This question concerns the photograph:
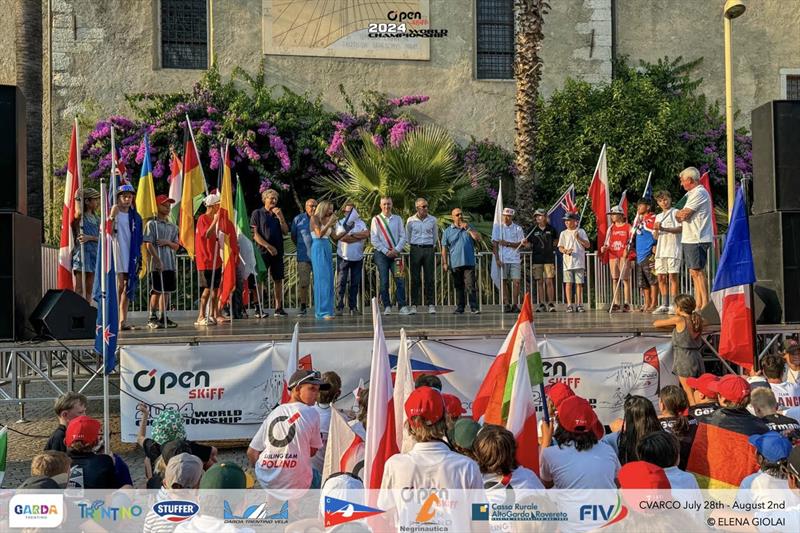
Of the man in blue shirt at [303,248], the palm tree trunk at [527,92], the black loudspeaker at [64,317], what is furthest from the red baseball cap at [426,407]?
the palm tree trunk at [527,92]

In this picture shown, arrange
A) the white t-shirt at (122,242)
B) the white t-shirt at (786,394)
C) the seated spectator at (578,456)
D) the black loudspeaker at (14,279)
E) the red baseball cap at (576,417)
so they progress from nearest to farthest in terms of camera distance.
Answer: the seated spectator at (578,456) → the red baseball cap at (576,417) → the white t-shirt at (786,394) → the black loudspeaker at (14,279) → the white t-shirt at (122,242)

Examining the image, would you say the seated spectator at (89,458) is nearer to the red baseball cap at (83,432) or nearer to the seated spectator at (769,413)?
the red baseball cap at (83,432)

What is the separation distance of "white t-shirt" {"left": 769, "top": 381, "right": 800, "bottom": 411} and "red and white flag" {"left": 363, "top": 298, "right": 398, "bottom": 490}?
416 cm

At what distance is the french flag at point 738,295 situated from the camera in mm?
9742

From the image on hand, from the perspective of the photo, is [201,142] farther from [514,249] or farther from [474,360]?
[474,360]

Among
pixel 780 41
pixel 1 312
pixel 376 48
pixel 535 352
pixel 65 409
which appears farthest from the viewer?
pixel 780 41

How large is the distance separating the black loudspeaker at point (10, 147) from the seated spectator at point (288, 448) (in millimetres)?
5955

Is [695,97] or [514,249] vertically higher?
[695,97]

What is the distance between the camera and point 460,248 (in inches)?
551

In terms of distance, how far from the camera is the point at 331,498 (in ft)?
15.0

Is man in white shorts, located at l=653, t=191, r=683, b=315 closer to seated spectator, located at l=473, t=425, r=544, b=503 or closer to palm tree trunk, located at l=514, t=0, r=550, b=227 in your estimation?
palm tree trunk, located at l=514, t=0, r=550, b=227

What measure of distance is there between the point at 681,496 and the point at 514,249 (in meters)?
10.1

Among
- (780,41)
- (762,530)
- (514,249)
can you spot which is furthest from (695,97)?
(762,530)

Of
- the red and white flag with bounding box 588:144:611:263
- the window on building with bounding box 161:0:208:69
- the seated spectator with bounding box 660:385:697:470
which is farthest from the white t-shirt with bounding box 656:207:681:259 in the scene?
the window on building with bounding box 161:0:208:69
